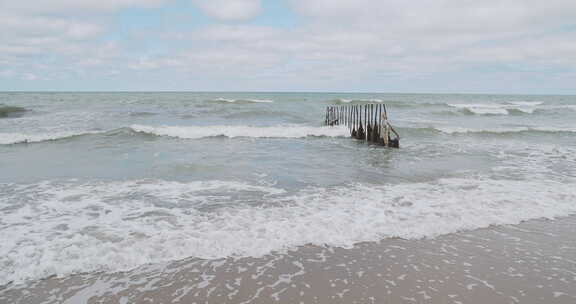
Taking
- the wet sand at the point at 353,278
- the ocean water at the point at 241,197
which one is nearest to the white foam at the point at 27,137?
the ocean water at the point at 241,197

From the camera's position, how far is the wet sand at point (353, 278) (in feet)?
14.9

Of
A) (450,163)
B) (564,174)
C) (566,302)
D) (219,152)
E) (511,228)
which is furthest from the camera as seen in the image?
(219,152)

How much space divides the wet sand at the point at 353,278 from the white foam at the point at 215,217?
1.13ft

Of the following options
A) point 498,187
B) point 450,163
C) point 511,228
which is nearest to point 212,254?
point 511,228

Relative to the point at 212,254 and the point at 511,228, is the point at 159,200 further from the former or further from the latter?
the point at 511,228

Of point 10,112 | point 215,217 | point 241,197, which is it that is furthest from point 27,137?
point 10,112

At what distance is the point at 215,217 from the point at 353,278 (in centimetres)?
328

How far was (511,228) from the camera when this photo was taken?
6855 mm

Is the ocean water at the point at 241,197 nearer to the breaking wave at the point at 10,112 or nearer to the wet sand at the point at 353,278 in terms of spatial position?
the wet sand at the point at 353,278

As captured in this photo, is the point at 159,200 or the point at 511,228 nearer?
the point at 511,228

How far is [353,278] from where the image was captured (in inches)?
197

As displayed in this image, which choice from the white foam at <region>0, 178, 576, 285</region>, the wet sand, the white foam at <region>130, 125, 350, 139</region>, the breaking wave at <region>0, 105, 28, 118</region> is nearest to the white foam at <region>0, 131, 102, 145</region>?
the white foam at <region>130, 125, 350, 139</region>

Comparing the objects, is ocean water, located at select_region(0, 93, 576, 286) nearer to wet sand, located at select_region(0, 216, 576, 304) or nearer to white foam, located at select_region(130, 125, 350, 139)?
→ wet sand, located at select_region(0, 216, 576, 304)

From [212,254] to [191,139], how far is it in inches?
612
